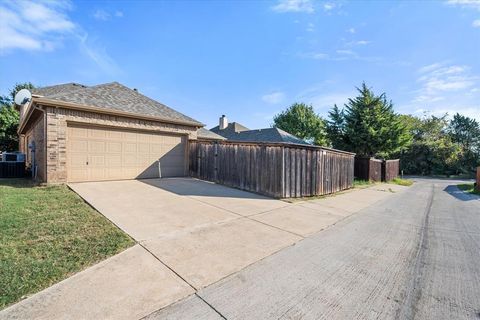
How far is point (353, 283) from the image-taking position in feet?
9.69

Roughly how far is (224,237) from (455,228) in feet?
20.0

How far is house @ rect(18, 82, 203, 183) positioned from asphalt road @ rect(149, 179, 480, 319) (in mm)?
9230

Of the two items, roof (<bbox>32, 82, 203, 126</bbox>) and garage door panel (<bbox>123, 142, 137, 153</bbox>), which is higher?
roof (<bbox>32, 82, 203, 126</bbox>)

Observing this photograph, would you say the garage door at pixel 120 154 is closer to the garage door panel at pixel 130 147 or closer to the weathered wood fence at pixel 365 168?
the garage door panel at pixel 130 147

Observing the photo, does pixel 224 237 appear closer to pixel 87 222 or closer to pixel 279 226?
pixel 279 226

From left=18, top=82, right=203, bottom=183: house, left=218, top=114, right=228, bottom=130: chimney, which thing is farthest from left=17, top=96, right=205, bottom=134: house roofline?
left=218, top=114, right=228, bottom=130: chimney

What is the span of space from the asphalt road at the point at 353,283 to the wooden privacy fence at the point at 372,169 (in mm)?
12591

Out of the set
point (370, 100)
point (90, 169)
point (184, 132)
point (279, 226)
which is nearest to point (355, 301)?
point (279, 226)

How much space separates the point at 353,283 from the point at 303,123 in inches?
1423

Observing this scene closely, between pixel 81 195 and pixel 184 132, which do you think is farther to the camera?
pixel 184 132

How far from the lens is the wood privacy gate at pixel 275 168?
8.62 meters

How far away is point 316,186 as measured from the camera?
9508 millimetres

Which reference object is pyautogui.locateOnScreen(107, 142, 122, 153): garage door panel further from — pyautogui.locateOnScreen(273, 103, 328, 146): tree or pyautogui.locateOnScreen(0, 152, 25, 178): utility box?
pyautogui.locateOnScreen(273, 103, 328, 146): tree

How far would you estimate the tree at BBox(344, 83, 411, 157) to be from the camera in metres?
18.5
